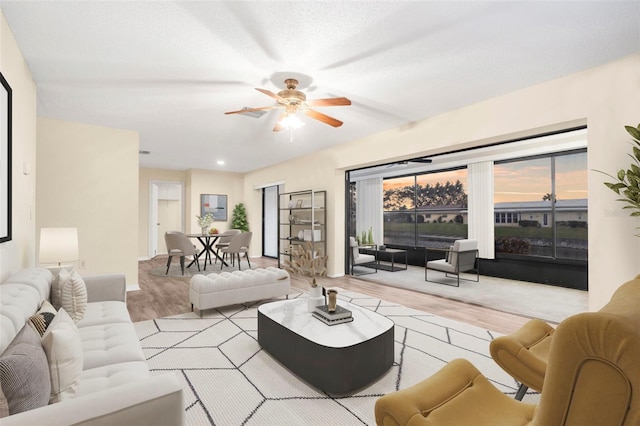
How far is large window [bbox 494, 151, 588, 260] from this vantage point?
5.61 metres

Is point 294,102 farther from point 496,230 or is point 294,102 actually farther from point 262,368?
point 496,230

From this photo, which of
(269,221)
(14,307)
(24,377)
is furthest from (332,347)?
(269,221)

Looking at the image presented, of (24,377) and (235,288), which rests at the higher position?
(24,377)

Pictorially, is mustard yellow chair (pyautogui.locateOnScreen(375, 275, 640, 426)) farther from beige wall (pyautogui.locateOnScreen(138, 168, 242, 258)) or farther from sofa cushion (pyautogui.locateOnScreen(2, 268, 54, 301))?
beige wall (pyautogui.locateOnScreen(138, 168, 242, 258))

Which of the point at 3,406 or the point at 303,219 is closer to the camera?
the point at 3,406

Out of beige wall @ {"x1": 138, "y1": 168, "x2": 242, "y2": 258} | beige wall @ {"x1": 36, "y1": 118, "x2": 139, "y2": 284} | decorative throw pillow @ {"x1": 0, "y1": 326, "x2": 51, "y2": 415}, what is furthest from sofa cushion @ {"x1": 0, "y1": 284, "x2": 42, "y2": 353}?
beige wall @ {"x1": 138, "y1": 168, "x2": 242, "y2": 258}

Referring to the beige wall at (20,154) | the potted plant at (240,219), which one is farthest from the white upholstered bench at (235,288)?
the potted plant at (240,219)

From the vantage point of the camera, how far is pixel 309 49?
258 centimetres

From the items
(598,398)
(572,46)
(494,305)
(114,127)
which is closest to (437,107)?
(572,46)

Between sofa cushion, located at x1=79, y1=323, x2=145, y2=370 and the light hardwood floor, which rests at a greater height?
sofa cushion, located at x1=79, y1=323, x2=145, y2=370

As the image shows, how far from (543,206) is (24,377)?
24.0 ft

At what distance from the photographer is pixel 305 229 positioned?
272 inches

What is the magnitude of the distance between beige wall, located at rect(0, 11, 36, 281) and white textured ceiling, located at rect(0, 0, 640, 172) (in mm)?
149

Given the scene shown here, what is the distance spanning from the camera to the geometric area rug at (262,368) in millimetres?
1906
